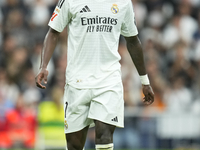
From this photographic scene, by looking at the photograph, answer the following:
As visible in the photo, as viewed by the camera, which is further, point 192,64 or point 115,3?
point 192,64

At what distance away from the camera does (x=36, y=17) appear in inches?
520

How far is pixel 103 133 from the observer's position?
478 cm

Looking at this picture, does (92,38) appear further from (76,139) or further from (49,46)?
(76,139)

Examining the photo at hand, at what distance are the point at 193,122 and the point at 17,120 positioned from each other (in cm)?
418

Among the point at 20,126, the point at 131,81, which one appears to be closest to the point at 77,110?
the point at 20,126

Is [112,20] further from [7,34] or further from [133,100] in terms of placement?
[7,34]

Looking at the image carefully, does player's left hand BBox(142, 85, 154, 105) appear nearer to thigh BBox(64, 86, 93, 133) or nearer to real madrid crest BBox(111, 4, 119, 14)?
thigh BBox(64, 86, 93, 133)

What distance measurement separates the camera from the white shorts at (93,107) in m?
4.88

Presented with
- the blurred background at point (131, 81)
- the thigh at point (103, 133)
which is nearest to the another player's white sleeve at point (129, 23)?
the thigh at point (103, 133)

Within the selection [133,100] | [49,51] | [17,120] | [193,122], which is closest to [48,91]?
[17,120]

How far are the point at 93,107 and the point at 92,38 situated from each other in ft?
2.46

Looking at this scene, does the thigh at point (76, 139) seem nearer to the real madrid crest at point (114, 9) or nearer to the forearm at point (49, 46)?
the forearm at point (49, 46)

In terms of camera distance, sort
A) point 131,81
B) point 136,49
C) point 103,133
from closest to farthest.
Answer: point 103,133 → point 136,49 → point 131,81

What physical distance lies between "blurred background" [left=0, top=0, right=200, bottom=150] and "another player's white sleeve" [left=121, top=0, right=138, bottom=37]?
17.7 feet
